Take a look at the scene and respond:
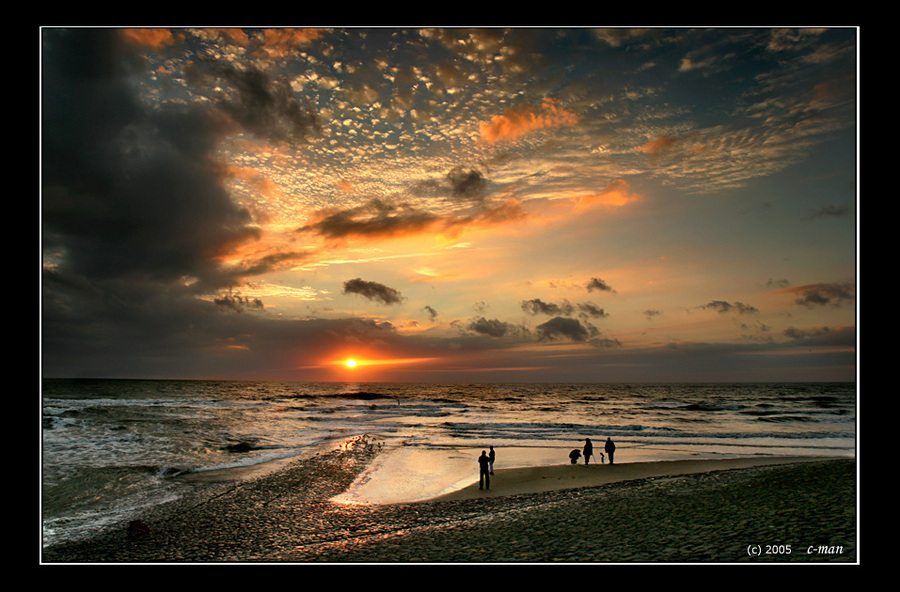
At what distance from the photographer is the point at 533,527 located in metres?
12.3

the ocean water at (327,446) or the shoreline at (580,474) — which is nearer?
the ocean water at (327,446)

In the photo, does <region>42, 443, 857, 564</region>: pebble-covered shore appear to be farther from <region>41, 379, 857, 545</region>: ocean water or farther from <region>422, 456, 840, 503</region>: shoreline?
<region>41, 379, 857, 545</region>: ocean water

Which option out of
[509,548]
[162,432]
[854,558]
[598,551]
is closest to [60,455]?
[162,432]

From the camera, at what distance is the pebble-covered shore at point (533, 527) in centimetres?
982

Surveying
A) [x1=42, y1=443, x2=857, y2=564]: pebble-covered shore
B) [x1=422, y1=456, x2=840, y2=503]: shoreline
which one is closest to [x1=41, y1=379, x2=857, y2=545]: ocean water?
[x1=422, y1=456, x2=840, y2=503]: shoreline

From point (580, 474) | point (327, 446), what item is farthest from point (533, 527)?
point (327, 446)

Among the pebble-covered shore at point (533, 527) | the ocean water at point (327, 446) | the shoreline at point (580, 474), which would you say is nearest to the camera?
the pebble-covered shore at point (533, 527)

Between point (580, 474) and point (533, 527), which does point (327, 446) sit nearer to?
point (580, 474)

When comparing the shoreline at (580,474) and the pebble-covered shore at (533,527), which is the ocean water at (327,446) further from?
the pebble-covered shore at (533,527)

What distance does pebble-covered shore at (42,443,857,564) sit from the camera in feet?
32.2

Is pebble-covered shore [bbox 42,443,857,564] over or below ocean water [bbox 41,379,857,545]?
over

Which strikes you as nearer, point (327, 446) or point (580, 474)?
point (580, 474)

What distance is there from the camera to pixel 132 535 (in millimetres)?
13352

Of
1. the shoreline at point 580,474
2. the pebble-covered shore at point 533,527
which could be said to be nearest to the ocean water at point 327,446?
the shoreline at point 580,474
